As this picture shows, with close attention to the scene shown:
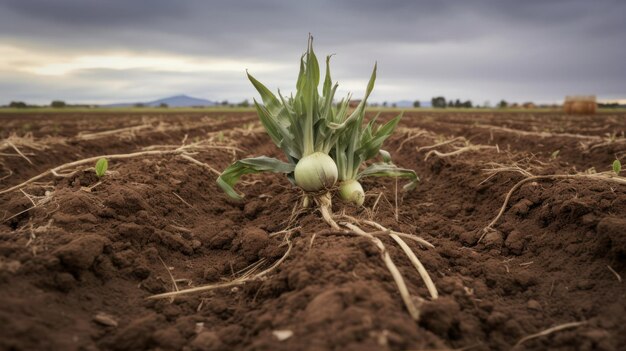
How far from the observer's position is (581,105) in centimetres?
3100

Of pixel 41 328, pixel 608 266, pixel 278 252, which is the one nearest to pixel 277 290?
pixel 278 252

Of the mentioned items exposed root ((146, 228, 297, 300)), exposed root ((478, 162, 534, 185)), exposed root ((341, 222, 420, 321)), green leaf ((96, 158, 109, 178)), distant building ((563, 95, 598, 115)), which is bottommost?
exposed root ((146, 228, 297, 300))

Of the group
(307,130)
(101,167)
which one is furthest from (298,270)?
(101,167)

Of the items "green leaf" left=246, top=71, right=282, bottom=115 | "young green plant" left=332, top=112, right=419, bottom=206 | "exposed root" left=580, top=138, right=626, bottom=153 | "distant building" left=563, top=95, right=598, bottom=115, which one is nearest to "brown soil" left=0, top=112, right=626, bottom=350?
"young green plant" left=332, top=112, right=419, bottom=206

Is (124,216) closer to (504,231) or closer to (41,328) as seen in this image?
(41,328)

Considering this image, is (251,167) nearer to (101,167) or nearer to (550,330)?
(101,167)

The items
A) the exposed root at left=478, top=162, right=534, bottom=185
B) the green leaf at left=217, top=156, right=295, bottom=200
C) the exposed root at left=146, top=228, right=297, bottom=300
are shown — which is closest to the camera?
the exposed root at left=146, top=228, right=297, bottom=300

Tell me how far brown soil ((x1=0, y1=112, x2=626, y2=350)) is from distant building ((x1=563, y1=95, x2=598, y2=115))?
31.4m

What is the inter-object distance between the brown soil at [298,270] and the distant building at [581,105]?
3142 cm

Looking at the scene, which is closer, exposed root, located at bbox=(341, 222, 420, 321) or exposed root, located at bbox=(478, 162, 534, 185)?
exposed root, located at bbox=(341, 222, 420, 321)

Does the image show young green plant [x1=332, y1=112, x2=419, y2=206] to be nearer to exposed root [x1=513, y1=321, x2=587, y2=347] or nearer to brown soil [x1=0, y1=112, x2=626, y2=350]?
brown soil [x1=0, y1=112, x2=626, y2=350]

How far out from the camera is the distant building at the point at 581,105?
3079 centimetres

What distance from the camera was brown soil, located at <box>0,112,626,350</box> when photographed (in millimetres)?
1767

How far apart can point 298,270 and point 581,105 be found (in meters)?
34.5
